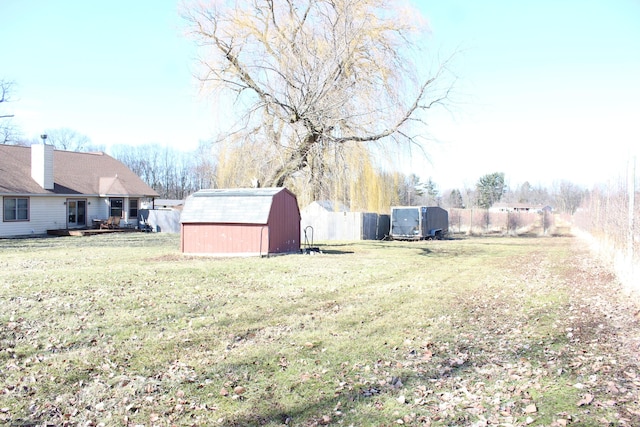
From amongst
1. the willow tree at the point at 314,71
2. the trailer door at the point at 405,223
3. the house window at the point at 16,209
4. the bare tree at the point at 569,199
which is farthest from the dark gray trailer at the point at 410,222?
the bare tree at the point at 569,199

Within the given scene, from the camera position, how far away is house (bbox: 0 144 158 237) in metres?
26.2

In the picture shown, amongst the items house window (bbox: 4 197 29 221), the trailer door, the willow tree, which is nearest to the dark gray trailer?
the trailer door

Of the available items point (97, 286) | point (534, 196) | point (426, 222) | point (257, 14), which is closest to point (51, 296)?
point (97, 286)

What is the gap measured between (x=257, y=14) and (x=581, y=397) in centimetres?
1652

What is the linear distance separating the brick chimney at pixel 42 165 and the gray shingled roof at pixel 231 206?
48.0 feet

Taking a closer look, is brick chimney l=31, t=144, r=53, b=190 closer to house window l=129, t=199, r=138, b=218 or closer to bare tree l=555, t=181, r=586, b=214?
house window l=129, t=199, r=138, b=218

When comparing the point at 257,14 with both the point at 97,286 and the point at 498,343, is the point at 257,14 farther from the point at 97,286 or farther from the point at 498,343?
the point at 498,343

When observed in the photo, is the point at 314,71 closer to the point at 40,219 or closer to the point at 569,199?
the point at 40,219

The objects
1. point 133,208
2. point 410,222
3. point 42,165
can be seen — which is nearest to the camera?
point 42,165

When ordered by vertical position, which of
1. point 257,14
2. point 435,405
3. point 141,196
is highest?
point 257,14

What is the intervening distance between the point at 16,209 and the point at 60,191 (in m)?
2.74

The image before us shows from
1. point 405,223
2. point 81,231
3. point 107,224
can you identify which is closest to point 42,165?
point 81,231

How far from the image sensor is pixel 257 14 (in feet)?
58.6

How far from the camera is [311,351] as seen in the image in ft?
20.6
